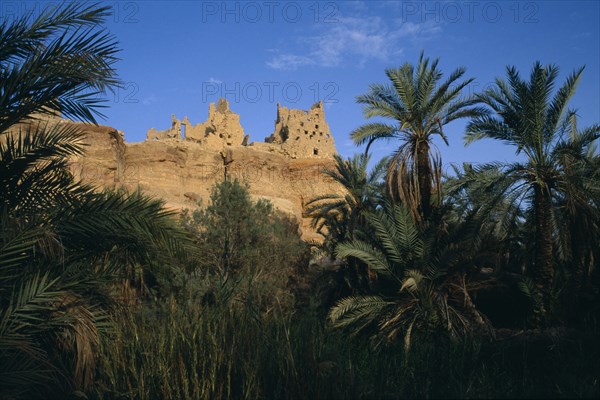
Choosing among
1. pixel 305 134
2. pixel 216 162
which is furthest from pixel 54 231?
pixel 305 134

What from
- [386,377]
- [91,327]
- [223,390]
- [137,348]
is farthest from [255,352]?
[91,327]

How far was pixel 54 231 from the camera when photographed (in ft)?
20.1

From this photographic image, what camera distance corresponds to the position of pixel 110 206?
675cm

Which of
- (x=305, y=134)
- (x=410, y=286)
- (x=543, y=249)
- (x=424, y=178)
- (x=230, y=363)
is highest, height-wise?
(x=305, y=134)

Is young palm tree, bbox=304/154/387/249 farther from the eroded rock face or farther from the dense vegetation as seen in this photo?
the eroded rock face

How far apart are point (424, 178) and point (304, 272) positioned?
8.10 meters

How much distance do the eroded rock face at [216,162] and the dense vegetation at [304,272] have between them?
13.2 metres

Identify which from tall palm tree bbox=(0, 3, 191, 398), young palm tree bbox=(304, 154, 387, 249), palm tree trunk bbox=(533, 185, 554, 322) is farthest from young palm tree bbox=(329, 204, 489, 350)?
tall palm tree bbox=(0, 3, 191, 398)

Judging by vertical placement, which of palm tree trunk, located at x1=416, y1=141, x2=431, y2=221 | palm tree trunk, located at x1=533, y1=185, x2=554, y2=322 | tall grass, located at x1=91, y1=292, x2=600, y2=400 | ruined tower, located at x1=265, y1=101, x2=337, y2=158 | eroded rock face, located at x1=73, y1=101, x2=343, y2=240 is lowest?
tall grass, located at x1=91, y1=292, x2=600, y2=400

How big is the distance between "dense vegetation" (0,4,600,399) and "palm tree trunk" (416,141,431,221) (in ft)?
0.18

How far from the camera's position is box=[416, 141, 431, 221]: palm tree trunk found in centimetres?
1427

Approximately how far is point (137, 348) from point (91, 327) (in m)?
1.04

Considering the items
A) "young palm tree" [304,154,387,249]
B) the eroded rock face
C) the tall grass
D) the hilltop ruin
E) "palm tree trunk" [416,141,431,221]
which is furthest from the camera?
the hilltop ruin

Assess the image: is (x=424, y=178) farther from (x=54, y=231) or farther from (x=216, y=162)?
(x=216, y=162)
